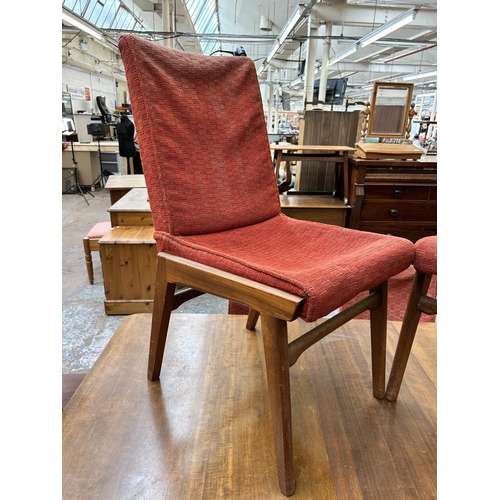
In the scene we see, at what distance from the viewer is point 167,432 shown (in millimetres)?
891

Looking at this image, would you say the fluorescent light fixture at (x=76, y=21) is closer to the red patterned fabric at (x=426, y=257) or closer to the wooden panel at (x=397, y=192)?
the wooden panel at (x=397, y=192)

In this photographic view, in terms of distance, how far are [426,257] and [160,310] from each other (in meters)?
0.70

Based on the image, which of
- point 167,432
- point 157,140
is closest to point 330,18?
point 157,140

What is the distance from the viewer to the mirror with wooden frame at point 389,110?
89.4 inches

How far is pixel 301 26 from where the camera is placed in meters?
6.85

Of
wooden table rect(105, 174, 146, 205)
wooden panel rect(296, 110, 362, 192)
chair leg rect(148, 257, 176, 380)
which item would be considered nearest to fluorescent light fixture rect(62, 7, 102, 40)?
wooden table rect(105, 174, 146, 205)

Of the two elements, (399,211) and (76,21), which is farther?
(76,21)

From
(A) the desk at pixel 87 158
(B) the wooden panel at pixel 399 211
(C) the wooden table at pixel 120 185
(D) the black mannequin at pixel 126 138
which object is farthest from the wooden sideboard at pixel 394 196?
(A) the desk at pixel 87 158

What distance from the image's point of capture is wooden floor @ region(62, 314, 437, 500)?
77cm

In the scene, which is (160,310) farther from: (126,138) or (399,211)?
(126,138)

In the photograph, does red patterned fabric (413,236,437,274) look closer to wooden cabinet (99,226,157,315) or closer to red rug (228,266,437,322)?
red rug (228,266,437,322)

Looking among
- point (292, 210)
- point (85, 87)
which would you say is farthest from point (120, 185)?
point (85, 87)

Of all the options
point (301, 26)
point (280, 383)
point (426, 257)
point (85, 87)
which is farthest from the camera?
point (85, 87)
